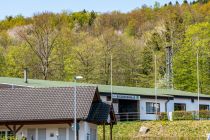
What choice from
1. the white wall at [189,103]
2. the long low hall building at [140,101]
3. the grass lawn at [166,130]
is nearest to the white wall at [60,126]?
the grass lawn at [166,130]

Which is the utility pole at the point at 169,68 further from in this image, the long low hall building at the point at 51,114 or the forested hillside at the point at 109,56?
the long low hall building at the point at 51,114

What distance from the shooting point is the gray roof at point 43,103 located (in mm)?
37344

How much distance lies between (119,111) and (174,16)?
1639 inches

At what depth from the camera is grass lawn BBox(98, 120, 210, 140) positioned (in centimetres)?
4716

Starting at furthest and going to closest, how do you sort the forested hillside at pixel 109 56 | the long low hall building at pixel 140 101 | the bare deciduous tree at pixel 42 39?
1. the bare deciduous tree at pixel 42 39
2. the forested hillside at pixel 109 56
3. the long low hall building at pixel 140 101

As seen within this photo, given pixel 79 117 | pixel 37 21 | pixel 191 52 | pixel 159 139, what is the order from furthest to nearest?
pixel 37 21 < pixel 191 52 < pixel 159 139 < pixel 79 117

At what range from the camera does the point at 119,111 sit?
5966cm

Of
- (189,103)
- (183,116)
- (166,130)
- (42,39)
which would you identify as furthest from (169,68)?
(166,130)

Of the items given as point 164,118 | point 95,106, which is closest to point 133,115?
point 164,118

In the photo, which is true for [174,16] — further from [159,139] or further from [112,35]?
[159,139]

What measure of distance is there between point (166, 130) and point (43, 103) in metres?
13.6

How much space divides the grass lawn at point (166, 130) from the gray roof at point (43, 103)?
890 centimetres

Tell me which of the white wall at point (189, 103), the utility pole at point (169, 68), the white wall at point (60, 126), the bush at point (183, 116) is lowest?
the white wall at point (60, 126)

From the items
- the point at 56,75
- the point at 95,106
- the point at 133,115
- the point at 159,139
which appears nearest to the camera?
the point at 95,106
